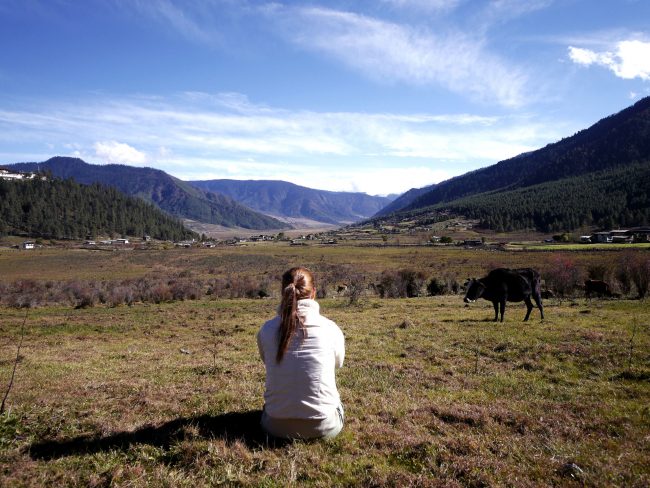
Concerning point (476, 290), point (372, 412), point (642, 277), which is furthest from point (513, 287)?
point (642, 277)

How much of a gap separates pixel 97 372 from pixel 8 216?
600 ft

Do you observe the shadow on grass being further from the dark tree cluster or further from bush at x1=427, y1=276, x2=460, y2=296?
the dark tree cluster

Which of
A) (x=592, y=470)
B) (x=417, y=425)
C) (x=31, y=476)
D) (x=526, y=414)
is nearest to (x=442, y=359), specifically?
(x=526, y=414)

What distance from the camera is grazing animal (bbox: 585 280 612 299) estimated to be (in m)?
27.9

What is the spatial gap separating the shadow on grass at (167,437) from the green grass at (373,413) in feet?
0.11

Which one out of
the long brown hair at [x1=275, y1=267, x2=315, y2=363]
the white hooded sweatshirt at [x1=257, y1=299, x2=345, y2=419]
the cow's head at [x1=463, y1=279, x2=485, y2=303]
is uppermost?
the long brown hair at [x1=275, y1=267, x2=315, y2=363]

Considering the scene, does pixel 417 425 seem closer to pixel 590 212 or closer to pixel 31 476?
pixel 31 476

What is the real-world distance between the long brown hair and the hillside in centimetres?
17704

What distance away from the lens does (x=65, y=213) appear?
166 m

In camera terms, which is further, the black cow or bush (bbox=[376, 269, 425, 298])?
bush (bbox=[376, 269, 425, 298])

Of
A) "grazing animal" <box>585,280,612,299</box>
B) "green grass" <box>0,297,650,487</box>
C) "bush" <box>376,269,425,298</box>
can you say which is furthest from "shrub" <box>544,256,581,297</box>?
"green grass" <box>0,297,650,487</box>

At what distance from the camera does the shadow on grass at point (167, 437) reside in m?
5.89

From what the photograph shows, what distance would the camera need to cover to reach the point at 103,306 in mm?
33781

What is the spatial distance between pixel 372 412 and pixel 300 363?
292cm
